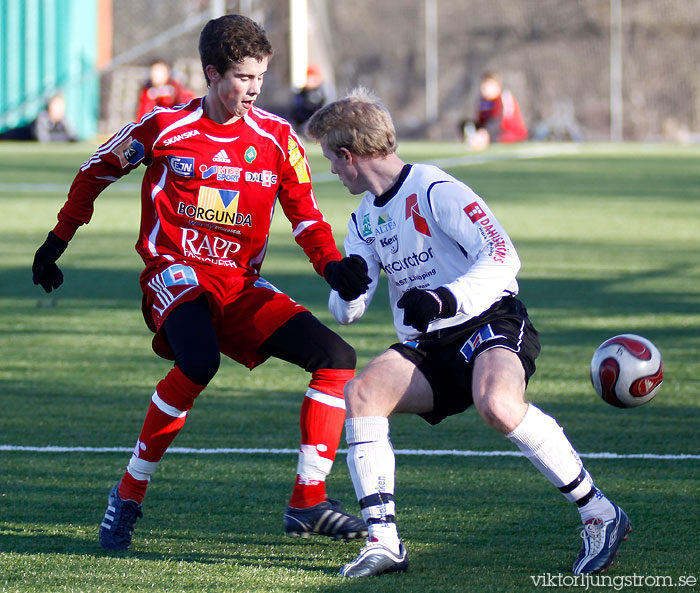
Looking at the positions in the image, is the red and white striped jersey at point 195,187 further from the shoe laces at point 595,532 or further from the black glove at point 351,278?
the shoe laces at point 595,532

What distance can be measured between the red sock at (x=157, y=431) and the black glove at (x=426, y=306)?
0.84 metres

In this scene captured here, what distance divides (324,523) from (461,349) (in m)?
0.76

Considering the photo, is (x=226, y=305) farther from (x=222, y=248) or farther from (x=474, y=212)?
(x=474, y=212)

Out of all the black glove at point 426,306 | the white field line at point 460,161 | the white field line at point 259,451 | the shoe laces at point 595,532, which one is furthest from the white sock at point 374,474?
the white field line at point 460,161

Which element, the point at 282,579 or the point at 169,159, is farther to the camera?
the point at 169,159

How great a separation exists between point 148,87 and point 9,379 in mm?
20062

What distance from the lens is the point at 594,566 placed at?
12.4 feet

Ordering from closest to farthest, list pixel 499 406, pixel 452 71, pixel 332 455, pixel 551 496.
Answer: pixel 499 406 < pixel 332 455 < pixel 551 496 < pixel 452 71

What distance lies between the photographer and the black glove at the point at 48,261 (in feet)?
15.0

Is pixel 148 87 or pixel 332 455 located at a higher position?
pixel 332 455

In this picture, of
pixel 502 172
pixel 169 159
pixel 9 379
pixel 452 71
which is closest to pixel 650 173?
pixel 502 172

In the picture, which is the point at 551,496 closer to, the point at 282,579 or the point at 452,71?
the point at 282,579

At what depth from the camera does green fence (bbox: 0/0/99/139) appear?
33.9m

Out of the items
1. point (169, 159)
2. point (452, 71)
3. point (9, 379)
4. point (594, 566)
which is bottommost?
point (452, 71)
